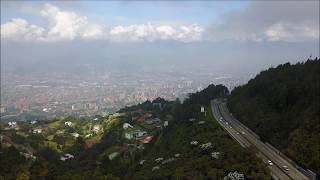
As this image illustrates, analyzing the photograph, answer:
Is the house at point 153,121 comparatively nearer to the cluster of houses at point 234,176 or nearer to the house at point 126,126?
the house at point 126,126

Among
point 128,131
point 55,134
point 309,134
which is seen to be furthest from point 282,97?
point 55,134

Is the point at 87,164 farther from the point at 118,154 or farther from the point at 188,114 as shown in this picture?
the point at 188,114

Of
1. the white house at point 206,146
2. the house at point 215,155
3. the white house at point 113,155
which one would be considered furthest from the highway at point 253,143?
the white house at point 113,155

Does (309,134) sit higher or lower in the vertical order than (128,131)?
higher

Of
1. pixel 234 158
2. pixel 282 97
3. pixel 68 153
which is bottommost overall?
pixel 68 153

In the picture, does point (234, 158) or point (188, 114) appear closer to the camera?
point (234, 158)
